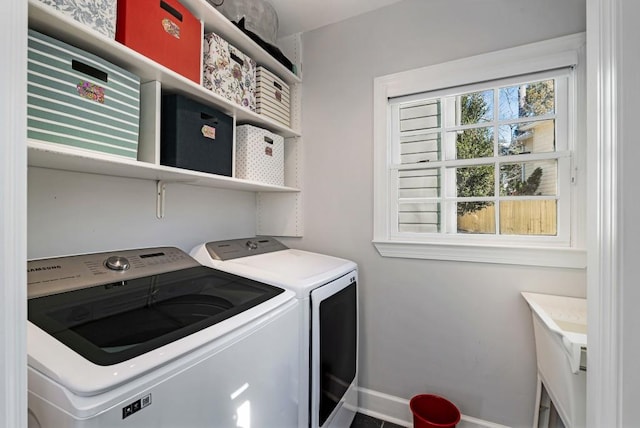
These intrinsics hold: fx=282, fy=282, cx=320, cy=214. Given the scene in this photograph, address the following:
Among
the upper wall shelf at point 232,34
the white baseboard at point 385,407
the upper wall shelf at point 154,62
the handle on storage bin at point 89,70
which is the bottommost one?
the white baseboard at point 385,407

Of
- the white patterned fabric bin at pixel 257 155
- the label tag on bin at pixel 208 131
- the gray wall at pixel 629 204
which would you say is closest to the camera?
the gray wall at pixel 629 204

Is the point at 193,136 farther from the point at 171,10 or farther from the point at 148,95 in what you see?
the point at 171,10

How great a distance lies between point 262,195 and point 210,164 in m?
0.83

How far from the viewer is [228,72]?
1503 millimetres

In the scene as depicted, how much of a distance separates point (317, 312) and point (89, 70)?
1223mm

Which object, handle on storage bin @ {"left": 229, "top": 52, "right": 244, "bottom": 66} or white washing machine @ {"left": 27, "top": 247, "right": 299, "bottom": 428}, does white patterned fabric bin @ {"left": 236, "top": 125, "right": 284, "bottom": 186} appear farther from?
white washing machine @ {"left": 27, "top": 247, "right": 299, "bottom": 428}

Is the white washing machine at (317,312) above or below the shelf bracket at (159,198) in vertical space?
below

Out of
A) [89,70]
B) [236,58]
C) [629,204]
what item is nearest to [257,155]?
[236,58]

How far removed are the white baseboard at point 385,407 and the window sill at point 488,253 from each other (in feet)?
3.04

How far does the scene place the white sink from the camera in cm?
92

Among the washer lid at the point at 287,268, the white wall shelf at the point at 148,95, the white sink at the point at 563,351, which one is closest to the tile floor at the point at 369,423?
the white sink at the point at 563,351

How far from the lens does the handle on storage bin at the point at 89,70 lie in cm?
90

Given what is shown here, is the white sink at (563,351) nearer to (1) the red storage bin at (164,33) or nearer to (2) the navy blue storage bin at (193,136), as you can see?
(2) the navy blue storage bin at (193,136)

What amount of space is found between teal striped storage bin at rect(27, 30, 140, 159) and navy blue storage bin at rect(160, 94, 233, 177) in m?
0.18
